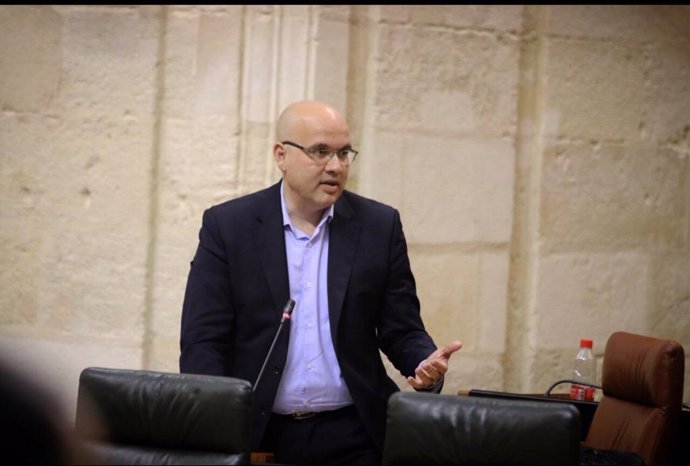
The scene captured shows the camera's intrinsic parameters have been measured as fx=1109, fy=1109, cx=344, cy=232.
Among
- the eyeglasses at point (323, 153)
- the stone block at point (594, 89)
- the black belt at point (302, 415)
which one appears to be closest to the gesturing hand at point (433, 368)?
the black belt at point (302, 415)

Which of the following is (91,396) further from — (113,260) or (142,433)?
(113,260)

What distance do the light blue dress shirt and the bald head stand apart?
1.17ft

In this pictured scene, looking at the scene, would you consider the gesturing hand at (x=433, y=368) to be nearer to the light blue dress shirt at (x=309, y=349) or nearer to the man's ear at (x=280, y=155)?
the light blue dress shirt at (x=309, y=349)

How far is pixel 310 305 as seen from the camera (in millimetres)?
3330

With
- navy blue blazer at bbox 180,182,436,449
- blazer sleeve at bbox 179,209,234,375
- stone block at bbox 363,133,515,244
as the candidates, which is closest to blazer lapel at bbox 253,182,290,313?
navy blue blazer at bbox 180,182,436,449

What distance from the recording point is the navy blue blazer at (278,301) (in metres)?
3.28

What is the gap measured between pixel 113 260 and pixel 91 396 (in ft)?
7.11

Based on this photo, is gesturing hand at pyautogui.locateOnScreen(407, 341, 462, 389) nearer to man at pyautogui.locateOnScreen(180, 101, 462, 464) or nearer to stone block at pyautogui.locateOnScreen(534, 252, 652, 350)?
man at pyautogui.locateOnScreen(180, 101, 462, 464)

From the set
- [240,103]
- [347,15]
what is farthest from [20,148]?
[347,15]

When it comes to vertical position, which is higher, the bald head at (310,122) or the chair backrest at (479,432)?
the bald head at (310,122)

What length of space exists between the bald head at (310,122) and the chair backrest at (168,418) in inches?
42.6

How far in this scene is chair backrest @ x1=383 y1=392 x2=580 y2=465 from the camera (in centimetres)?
239

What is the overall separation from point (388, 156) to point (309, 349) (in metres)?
1.69

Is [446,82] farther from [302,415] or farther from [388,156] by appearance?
[302,415]
